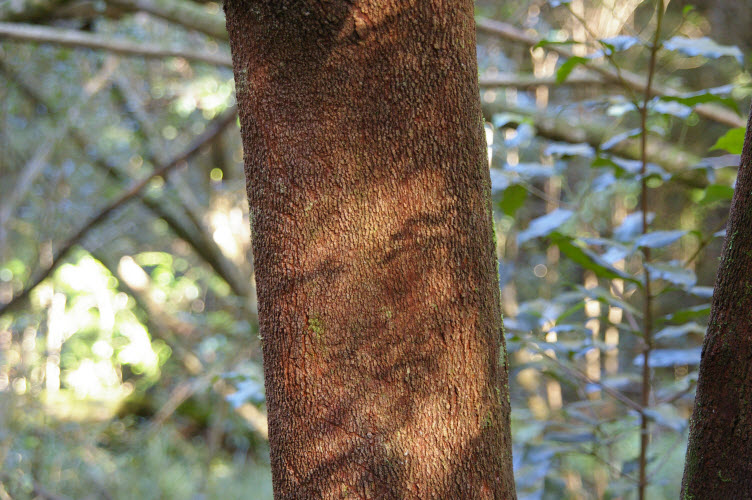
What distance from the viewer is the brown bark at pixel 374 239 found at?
0.72m

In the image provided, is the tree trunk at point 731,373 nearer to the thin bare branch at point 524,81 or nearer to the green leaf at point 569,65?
the green leaf at point 569,65

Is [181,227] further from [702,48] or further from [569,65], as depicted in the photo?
[702,48]

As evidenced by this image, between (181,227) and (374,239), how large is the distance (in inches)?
162

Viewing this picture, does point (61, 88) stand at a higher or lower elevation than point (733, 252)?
higher

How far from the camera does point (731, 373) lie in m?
0.74

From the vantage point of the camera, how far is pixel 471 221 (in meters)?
0.75

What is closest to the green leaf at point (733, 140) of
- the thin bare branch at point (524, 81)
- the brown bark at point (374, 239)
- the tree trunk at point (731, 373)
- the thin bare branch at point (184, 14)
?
the tree trunk at point (731, 373)

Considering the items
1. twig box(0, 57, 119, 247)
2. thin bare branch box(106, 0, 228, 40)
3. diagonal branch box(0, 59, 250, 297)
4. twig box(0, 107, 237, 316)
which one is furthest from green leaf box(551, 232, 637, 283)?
twig box(0, 57, 119, 247)

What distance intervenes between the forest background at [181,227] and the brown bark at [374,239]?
102 cm

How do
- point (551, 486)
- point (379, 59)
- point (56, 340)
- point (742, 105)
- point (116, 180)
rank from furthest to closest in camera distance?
point (116, 180)
point (742, 105)
point (56, 340)
point (551, 486)
point (379, 59)

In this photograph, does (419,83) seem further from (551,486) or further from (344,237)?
(551,486)

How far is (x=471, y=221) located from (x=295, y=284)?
23 centimetres

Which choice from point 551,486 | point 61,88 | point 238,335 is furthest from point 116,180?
point 551,486

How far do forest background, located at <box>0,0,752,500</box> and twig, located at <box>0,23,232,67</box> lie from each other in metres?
0.01
